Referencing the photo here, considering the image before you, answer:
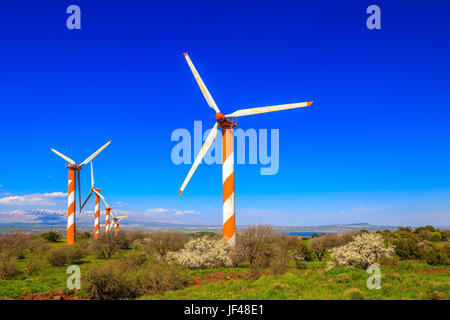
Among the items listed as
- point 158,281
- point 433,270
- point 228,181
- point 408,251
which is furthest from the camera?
point 408,251

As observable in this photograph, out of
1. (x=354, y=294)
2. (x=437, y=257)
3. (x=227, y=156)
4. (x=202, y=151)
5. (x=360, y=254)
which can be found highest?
(x=202, y=151)

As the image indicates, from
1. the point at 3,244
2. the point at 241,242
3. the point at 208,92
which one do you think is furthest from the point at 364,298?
the point at 3,244

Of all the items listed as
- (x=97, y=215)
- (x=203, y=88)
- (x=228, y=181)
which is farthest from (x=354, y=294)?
(x=97, y=215)

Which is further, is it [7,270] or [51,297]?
[7,270]

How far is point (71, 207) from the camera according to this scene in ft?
134

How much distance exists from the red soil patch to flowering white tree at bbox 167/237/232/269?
2173 millimetres

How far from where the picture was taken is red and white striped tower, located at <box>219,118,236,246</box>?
22938mm

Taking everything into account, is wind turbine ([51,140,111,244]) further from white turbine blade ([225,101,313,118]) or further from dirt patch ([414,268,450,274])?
dirt patch ([414,268,450,274])

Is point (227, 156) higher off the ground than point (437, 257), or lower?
higher

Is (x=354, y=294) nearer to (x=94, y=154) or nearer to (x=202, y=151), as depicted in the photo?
(x=202, y=151)

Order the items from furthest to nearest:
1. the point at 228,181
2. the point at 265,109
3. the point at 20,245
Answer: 1. the point at 20,245
2. the point at 228,181
3. the point at 265,109

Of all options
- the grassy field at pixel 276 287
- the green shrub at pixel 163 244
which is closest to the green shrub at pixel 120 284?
the grassy field at pixel 276 287

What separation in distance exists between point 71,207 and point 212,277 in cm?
3185

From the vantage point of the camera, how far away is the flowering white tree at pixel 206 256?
2083 cm
